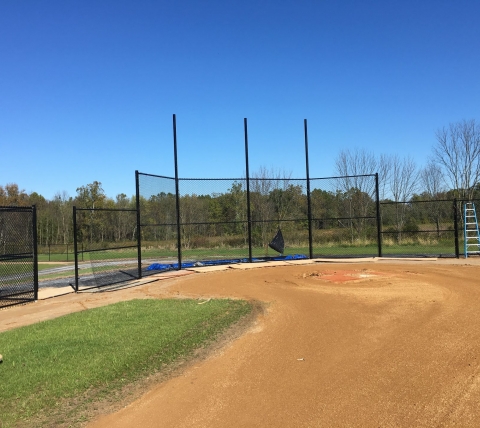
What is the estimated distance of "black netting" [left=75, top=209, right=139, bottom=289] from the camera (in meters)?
12.3

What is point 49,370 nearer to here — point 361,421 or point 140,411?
point 140,411

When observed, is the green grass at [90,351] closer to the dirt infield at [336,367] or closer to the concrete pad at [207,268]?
the dirt infield at [336,367]

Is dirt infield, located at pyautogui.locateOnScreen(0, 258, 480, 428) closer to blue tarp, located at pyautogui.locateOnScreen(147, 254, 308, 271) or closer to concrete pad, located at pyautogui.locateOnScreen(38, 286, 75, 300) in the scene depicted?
concrete pad, located at pyautogui.locateOnScreen(38, 286, 75, 300)

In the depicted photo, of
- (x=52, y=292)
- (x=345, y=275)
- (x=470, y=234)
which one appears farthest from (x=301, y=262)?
(x=470, y=234)

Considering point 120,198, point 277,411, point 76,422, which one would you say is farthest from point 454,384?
point 120,198

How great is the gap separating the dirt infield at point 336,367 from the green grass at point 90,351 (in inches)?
19.2

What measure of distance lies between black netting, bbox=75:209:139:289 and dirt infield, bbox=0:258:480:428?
128 inches

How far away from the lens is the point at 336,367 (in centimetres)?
443

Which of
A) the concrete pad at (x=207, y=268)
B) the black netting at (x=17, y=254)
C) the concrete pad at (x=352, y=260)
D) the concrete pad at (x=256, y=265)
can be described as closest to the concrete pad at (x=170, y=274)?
the concrete pad at (x=207, y=268)

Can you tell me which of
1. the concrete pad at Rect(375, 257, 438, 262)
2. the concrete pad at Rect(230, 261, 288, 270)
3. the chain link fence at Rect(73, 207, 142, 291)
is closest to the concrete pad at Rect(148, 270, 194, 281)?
the chain link fence at Rect(73, 207, 142, 291)

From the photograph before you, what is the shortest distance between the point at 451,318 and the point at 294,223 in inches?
492

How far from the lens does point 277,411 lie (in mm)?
3463

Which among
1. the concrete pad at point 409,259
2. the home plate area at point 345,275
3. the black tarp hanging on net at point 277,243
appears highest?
the black tarp hanging on net at point 277,243

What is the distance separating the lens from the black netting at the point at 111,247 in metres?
12.3
